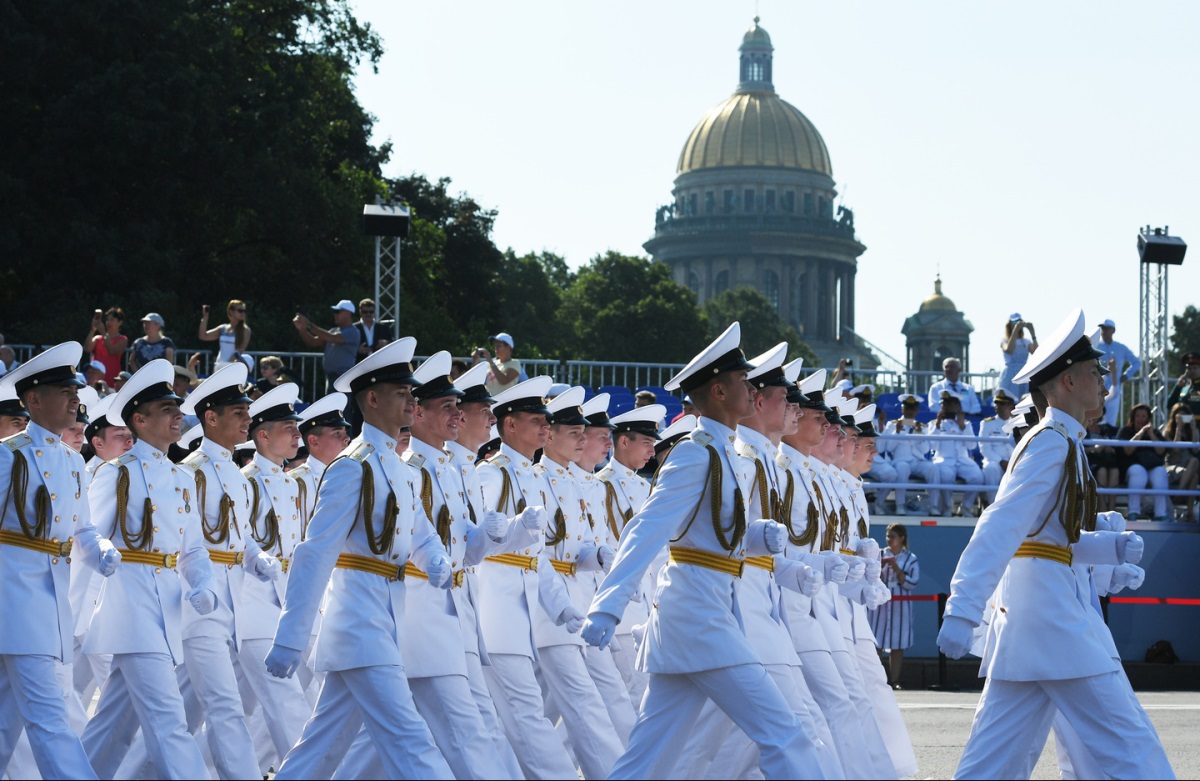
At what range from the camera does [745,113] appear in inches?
5364

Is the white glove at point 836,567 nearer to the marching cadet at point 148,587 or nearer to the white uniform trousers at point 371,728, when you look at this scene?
the white uniform trousers at point 371,728

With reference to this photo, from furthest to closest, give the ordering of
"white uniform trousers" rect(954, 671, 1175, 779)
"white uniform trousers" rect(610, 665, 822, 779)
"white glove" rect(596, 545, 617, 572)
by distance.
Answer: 1. "white glove" rect(596, 545, 617, 572)
2. "white uniform trousers" rect(610, 665, 822, 779)
3. "white uniform trousers" rect(954, 671, 1175, 779)

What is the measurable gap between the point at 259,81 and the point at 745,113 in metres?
103

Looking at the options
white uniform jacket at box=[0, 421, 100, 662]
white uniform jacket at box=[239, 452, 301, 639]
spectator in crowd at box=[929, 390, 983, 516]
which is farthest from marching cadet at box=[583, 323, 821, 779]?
spectator in crowd at box=[929, 390, 983, 516]

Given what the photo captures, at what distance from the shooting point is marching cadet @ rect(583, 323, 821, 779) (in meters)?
6.76

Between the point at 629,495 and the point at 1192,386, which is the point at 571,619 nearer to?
the point at 629,495

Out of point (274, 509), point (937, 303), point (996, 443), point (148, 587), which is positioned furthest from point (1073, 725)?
point (937, 303)

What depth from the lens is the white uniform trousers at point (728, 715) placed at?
6680 mm

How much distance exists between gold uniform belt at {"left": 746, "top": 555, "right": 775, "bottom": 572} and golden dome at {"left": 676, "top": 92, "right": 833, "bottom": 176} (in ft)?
417

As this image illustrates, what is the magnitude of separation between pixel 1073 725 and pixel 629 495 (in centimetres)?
491

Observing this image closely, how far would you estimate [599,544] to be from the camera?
10.5 m

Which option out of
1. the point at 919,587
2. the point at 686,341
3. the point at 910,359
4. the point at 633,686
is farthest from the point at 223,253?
the point at 910,359

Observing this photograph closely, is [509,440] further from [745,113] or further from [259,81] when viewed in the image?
[745,113]

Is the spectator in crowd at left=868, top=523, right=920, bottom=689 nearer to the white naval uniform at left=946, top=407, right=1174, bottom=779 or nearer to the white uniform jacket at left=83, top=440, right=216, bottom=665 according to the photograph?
the white uniform jacket at left=83, top=440, right=216, bottom=665
